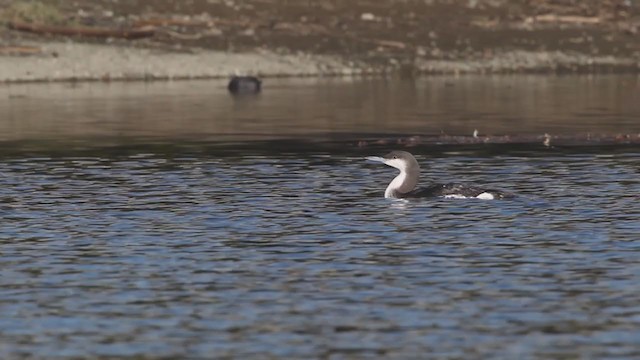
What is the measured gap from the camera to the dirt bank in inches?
2159

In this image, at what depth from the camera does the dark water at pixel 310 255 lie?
1459cm

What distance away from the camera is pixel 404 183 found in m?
24.8

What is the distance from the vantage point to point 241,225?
21922mm

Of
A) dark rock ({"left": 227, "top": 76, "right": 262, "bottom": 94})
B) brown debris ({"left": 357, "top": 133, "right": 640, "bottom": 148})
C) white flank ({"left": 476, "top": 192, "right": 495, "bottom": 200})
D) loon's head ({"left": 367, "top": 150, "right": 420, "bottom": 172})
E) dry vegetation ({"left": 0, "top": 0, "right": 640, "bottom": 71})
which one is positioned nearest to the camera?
white flank ({"left": 476, "top": 192, "right": 495, "bottom": 200})

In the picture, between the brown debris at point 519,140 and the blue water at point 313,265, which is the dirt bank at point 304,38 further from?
the blue water at point 313,265

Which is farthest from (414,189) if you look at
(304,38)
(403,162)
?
(304,38)

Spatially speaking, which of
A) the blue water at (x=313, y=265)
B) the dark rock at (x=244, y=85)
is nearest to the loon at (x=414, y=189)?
the blue water at (x=313, y=265)

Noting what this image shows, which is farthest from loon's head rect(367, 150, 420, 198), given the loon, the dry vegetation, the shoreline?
the dry vegetation

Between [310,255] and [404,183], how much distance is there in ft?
19.4

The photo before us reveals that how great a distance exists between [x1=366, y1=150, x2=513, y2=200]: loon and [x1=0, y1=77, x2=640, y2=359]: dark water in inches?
7.2

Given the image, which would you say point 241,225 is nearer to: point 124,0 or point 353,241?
point 353,241

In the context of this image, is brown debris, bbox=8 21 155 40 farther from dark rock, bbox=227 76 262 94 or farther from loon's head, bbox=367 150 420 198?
loon's head, bbox=367 150 420 198

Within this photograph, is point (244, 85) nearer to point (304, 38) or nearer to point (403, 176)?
point (304, 38)

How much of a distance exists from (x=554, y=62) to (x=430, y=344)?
1851 inches
